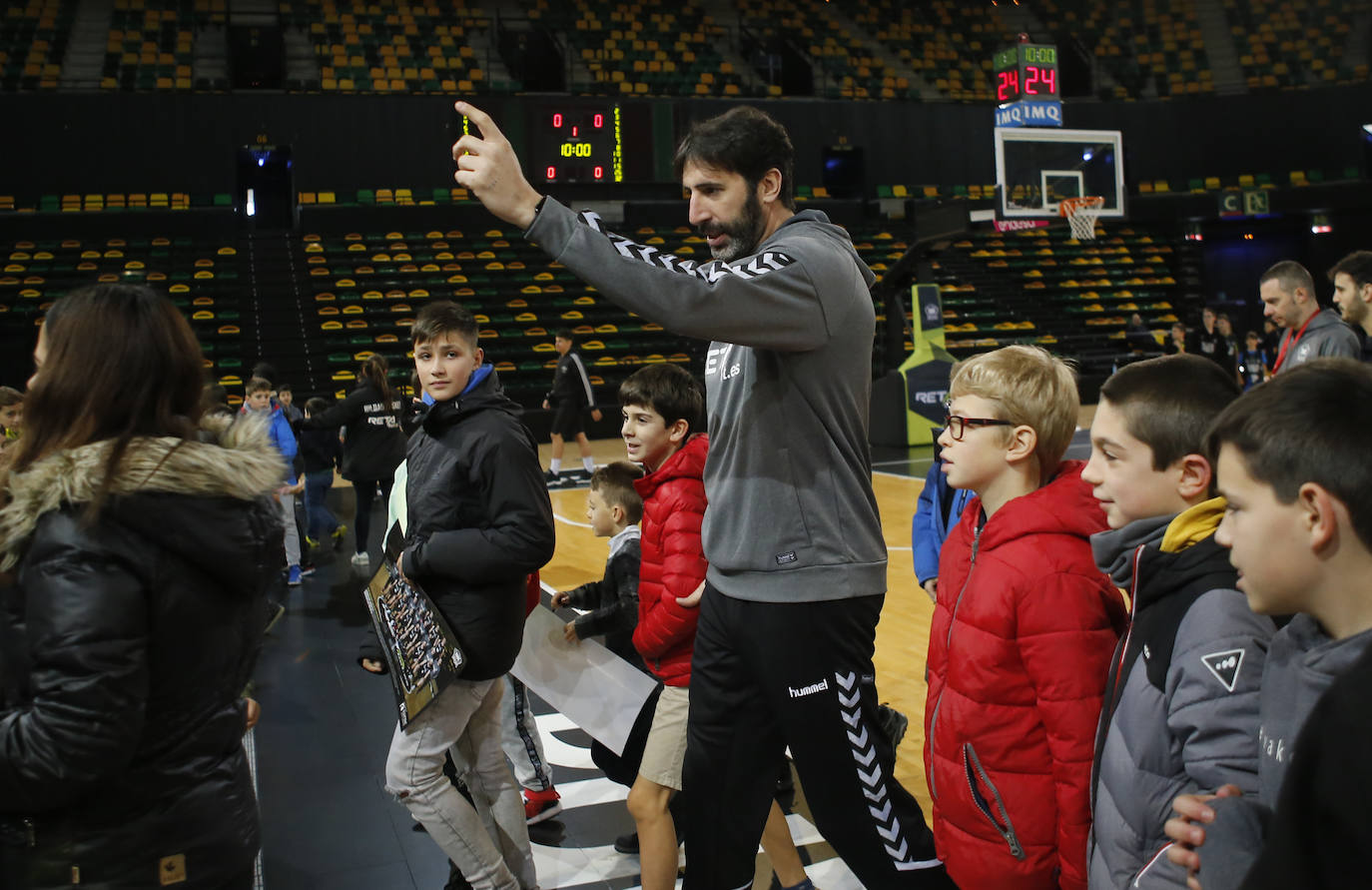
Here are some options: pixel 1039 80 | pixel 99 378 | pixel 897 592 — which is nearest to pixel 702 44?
pixel 1039 80

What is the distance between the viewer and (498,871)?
2932 mm

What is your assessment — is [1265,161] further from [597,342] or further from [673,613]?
[673,613]

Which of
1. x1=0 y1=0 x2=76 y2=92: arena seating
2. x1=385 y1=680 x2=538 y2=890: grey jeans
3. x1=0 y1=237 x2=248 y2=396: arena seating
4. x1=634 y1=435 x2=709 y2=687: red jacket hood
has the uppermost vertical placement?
x1=0 y1=0 x2=76 y2=92: arena seating

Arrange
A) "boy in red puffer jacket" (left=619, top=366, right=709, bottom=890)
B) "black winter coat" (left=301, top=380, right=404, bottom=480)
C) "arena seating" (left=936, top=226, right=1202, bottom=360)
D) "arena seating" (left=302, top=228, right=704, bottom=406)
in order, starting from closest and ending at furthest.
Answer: "boy in red puffer jacket" (left=619, top=366, right=709, bottom=890) → "black winter coat" (left=301, top=380, right=404, bottom=480) → "arena seating" (left=302, top=228, right=704, bottom=406) → "arena seating" (left=936, top=226, right=1202, bottom=360)

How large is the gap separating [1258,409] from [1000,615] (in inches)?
32.1

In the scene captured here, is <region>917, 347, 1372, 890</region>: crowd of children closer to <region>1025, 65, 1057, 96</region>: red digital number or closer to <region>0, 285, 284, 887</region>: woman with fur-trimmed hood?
<region>0, 285, 284, 887</region>: woman with fur-trimmed hood

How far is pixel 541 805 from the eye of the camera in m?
3.75

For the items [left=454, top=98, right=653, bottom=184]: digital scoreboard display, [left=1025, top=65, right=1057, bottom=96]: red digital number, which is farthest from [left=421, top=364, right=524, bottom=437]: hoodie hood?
[left=1025, top=65, right=1057, bottom=96]: red digital number

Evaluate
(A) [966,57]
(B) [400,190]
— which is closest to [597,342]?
(B) [400,190]

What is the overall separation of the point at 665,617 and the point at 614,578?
55 cm

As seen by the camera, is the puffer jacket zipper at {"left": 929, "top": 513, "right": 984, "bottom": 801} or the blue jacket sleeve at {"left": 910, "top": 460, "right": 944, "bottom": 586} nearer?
the puffer jacket zipper at {"left": 929, "top": 513, "right": 984, "bottom": 801}

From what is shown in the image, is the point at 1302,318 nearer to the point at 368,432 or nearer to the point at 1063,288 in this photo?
the point at 368,432

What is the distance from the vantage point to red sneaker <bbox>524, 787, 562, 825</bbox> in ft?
12.2

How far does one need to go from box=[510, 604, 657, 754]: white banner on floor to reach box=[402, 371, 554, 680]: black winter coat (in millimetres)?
471
